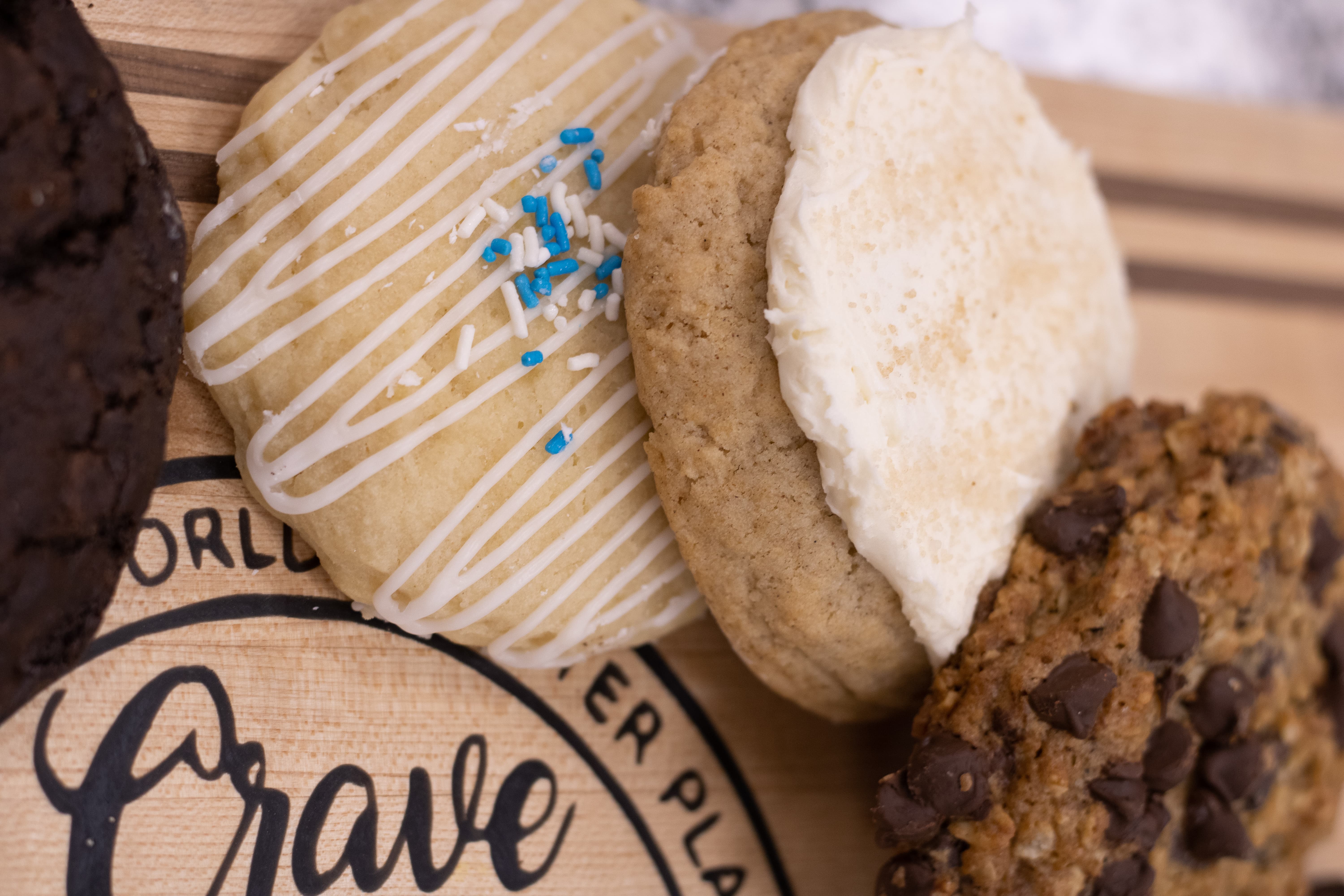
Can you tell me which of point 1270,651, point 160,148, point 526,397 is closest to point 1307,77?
point 1270,651

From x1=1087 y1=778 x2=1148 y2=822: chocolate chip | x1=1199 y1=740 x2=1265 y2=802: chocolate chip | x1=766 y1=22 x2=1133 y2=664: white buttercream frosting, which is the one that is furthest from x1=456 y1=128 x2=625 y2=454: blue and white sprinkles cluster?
x1=1199 y1=740 x2=1265 y2=802: chocolate chip

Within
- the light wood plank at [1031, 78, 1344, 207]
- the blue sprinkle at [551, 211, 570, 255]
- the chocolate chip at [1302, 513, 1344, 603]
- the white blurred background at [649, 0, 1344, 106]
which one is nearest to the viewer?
the blue sprinkle at [551, 211, 570, 255]

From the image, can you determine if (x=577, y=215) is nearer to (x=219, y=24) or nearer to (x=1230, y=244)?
(x=219, y=24)

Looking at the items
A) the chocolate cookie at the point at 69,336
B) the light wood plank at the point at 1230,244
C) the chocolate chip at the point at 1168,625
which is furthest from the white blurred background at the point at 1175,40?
the chocolate cookie at the point at 69,336

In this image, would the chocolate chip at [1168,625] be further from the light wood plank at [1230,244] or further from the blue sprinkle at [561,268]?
the light wood plank at [1230,244]

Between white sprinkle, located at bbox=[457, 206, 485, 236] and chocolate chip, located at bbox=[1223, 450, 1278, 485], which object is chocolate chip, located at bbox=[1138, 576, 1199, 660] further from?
white sprinkle, located at bbox=[457, 206, 485, 236]

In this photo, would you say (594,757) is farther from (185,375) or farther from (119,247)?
(119,247)
